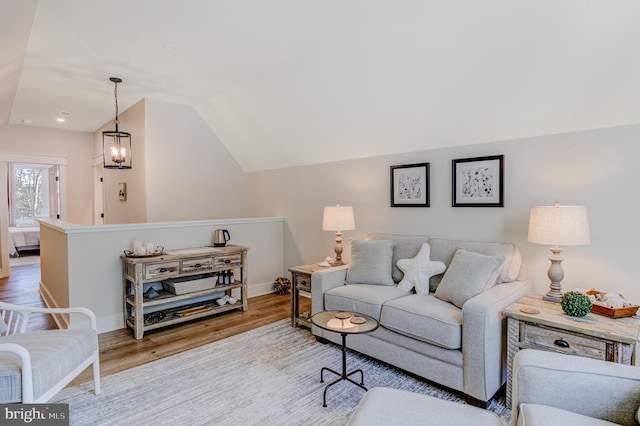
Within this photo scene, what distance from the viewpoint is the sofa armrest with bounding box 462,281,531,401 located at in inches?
81.2

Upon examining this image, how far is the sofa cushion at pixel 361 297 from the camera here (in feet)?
8.82

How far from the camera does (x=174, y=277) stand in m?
3.56

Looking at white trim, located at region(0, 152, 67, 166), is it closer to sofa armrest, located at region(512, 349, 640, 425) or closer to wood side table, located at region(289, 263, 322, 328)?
wood side table, located at region(289, 263, 322, 328)

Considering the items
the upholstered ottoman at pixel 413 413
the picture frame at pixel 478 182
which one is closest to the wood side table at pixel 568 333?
the upholstered ottoman at pixel 413 413

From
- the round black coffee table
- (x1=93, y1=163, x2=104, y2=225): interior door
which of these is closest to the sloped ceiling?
the round black coffee table

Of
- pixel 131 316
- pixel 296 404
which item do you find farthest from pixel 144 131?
pixel 296 404

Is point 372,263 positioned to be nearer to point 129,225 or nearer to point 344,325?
point 344,325

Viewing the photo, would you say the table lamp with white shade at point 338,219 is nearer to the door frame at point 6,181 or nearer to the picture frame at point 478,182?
the picture frame at point 478,182

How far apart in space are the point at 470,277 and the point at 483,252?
0.42 meters

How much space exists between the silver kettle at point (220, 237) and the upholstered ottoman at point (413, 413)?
299 centimetres

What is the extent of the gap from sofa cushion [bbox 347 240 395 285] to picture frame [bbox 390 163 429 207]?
499mm

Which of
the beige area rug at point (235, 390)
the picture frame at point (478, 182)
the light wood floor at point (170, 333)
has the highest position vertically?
the picture frame at point (478, 182)

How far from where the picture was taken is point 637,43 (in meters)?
1.94

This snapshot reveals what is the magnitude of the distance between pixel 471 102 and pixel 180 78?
294 cm
